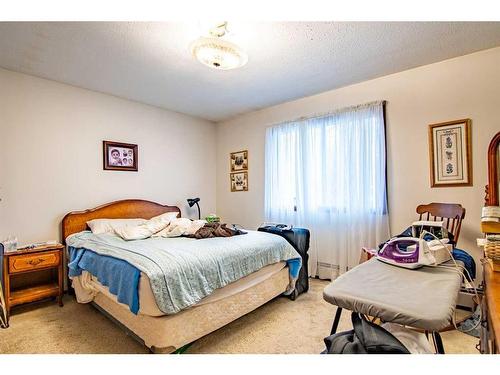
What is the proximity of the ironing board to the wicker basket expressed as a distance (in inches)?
6.7

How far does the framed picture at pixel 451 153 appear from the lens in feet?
7.88

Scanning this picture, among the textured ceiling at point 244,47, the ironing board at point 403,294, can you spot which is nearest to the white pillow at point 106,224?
the textured ceiling at point 244,47

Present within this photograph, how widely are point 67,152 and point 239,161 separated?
233 cm

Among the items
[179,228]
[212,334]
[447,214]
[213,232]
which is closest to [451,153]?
[447,214]

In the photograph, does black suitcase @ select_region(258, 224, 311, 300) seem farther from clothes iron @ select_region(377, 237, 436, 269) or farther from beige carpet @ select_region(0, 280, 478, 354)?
clothes iron @ select_region(377, 237, 436, 269)

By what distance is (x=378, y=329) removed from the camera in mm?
1046

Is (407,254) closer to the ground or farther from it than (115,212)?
closer to the ground

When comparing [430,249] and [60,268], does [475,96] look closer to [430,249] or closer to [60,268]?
Result: [430,249]

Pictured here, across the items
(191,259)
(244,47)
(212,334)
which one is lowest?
(212,334)

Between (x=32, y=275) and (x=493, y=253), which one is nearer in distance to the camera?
(x=493, y=253)

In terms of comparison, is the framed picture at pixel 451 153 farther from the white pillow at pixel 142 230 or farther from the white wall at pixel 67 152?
the white wall at pixel 67 152

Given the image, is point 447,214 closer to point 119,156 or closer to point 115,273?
point 115,273

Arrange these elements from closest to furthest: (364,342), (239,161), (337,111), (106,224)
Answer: (364,342), (106,224), (337,111), (239,161)

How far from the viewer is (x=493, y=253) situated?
115 cm
